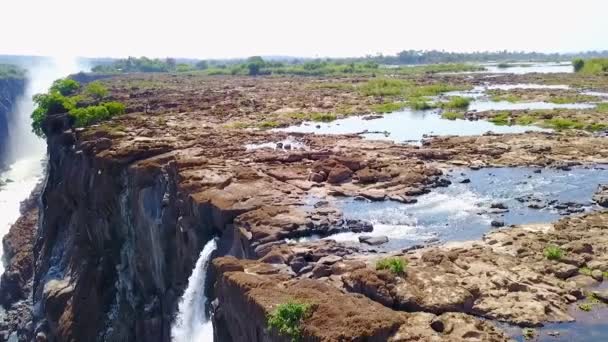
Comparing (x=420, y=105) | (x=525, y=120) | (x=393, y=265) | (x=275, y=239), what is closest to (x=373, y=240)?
(x=275, y=239)

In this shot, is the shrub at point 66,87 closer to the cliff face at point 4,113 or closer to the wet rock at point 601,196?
the cliff face at point 4,113

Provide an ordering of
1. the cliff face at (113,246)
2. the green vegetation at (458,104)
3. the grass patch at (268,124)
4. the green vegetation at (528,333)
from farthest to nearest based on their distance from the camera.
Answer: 1. the green vegetation at (458,104)
2. the grass patch at (268,124)
3. the cliff face at (113,246)
4. the green vegetation at (528,333)

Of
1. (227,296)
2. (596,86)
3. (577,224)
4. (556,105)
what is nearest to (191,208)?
(227,296)

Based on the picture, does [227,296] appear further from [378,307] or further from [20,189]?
→ [20,189]

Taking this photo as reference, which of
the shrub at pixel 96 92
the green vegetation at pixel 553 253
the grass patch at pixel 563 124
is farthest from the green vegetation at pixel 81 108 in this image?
the green vegetation at pixel 553 253

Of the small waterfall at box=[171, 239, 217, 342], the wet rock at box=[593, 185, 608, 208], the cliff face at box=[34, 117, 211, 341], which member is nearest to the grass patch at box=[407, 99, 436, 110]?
the cliff face at box=[34, 117, 211, 341]

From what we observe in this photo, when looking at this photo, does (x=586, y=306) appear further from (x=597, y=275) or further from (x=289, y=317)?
(x=289, y=317)

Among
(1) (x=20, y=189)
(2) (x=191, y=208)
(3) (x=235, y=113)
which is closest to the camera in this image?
(2) (x=191, y=208)
